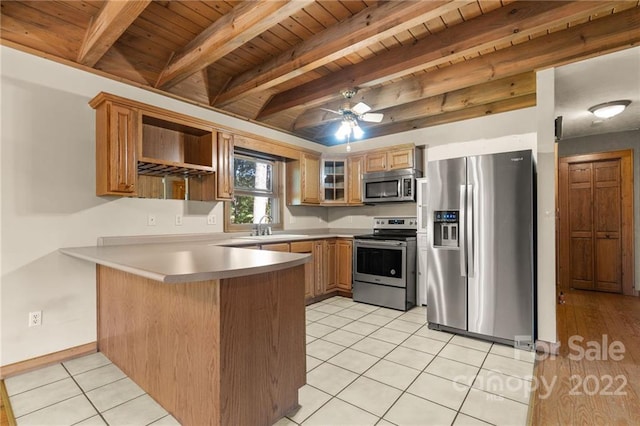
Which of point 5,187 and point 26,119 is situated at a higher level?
point 26,119

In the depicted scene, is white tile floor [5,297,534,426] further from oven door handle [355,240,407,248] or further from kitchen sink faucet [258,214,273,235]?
kitchen sink faucet [258,214,273,235]

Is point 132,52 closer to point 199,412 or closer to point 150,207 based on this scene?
point 150,207

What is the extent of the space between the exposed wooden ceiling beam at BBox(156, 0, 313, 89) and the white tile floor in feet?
8.25

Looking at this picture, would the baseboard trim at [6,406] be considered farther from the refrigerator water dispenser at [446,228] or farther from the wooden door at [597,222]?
the wooden door at [597,222]

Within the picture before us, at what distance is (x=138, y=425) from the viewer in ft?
5.70

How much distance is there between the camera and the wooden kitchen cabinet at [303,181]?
4.56 meters

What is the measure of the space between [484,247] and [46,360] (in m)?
3.82

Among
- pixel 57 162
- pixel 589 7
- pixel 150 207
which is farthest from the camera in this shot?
pixel 150 207

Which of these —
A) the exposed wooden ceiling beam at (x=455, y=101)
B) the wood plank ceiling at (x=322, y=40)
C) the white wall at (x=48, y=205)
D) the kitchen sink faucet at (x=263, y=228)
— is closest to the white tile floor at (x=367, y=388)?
the white wall at (x=48, y=205)

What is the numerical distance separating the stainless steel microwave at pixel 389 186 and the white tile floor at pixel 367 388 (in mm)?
1941

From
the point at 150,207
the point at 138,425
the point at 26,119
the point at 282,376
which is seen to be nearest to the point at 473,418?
Answer: the point at 282,376

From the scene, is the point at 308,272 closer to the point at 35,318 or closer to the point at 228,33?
the point at 35,318

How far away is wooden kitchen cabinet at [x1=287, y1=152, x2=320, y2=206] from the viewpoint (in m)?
4.56

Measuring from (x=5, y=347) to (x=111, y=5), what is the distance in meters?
2.56
